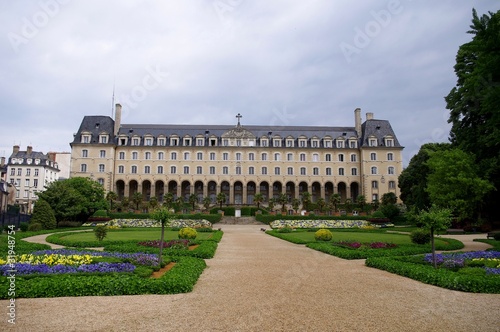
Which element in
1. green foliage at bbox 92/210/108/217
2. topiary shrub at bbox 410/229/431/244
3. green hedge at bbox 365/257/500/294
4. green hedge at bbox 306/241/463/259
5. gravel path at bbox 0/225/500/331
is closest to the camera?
gravel path at bbox 0/225/500/331

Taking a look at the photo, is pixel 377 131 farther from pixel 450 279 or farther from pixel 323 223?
pixel 450 279

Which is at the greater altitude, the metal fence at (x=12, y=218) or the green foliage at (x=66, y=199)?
the green foliage at (x=66, y=199)

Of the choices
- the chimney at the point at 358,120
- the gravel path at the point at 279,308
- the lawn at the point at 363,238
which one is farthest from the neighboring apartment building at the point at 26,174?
the gravel path at the point at 279,308

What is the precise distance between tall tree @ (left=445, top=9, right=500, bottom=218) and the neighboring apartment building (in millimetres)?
65495

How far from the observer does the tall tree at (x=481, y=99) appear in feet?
35.5

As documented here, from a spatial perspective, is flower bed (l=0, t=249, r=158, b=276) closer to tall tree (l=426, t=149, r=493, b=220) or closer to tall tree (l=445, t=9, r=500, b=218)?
tall tree (l=445, t=9, r=500, b=218)

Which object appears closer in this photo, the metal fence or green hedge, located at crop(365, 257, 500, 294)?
green hedge, located at crop(365, 257, 500, 294)

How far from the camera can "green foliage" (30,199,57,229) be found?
3216cm

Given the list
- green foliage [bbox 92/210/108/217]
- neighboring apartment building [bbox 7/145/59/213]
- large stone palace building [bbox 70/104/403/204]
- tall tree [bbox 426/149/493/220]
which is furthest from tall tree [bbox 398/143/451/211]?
neighboring apartment building [bbox 7/145/59/213]

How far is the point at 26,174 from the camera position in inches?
2640

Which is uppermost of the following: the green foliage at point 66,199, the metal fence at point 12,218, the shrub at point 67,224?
the green foliage at point 66,199

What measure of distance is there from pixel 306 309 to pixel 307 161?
54.5 m

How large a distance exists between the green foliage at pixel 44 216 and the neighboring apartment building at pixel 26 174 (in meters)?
37.2

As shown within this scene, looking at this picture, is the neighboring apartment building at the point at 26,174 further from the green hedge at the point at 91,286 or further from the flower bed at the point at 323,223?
the green hedge at the point at 91,286
